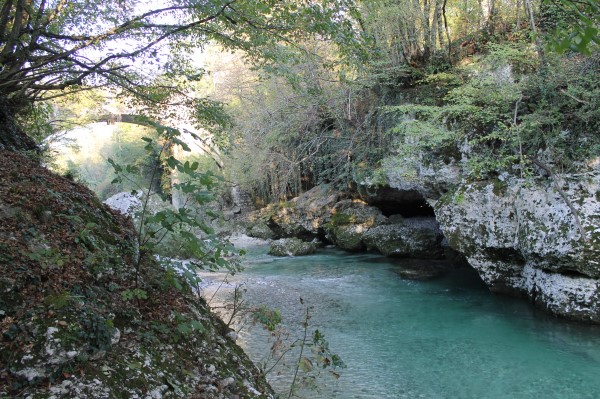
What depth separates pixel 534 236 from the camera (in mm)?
6949

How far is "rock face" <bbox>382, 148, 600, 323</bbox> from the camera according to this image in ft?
21.0

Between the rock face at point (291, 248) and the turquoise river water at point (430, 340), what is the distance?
348cm

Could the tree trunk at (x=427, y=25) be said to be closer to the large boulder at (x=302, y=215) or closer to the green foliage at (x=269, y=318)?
the large boulder at (x=302, y=215)

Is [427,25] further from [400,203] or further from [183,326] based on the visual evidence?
[183,326]

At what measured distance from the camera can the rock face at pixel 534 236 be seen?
21.0 ft

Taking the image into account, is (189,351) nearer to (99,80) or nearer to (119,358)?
(119,358)

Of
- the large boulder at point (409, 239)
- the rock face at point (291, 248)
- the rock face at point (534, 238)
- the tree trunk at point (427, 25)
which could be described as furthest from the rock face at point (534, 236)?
the rock face at point (291, 248)

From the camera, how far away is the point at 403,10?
1038 cm

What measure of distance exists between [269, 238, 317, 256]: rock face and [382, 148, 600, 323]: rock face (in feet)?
19.5

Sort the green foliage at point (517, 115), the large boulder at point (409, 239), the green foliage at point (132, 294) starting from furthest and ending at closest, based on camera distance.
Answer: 1. the large boulder at point (409, 239)
2. the green foliage at point (517, 115)
3. the green foliage at point (132, 294)

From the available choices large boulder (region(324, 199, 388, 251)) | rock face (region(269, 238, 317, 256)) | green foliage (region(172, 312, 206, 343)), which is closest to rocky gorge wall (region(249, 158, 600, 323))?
large boulder (region(324, 199, 388, 251))

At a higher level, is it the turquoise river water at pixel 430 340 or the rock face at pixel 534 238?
the rock face at pixel 534 238

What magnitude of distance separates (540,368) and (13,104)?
24.2 feet

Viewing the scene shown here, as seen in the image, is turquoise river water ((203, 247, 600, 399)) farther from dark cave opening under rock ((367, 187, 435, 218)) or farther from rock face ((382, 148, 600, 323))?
dark cave opening under rock ((367, 187, 435, 218))
